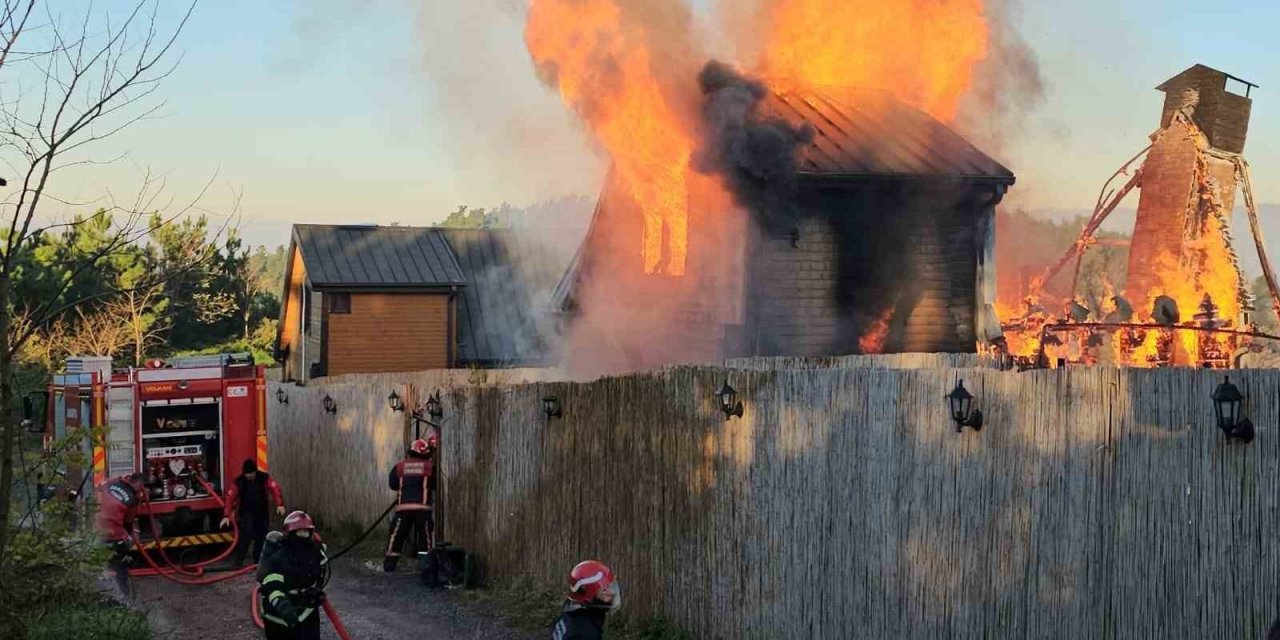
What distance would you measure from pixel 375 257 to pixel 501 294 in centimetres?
358

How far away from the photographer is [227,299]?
4188cm

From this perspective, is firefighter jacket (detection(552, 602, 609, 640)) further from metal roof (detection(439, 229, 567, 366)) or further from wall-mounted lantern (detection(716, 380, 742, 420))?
metal roof (detection(439, 229, 567, 366))

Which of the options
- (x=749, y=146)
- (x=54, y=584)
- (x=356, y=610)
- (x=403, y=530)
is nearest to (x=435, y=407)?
(x=403, y=530)

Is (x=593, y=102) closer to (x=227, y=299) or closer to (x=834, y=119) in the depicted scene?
(x=834, y=119)

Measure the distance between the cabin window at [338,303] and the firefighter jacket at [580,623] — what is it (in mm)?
27029

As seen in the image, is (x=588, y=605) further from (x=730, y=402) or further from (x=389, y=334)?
(x=389, y=334)

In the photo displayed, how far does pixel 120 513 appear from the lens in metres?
14.8

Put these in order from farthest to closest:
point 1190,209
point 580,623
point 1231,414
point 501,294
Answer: point 501,294 < point 1190,209 < point 1231,414 < point 580,623

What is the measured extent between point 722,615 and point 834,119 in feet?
41.8

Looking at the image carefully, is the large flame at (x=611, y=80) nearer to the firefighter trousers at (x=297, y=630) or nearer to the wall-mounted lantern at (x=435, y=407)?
the wall-mounted lantern at (x=435, y=407)

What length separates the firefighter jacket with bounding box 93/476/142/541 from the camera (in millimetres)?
14672

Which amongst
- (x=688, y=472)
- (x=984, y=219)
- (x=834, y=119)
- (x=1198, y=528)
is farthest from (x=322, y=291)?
(x=1198, y=528)

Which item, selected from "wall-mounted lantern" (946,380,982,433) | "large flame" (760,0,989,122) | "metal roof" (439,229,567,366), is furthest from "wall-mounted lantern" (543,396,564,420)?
"metal roof" (439,229,567,366)

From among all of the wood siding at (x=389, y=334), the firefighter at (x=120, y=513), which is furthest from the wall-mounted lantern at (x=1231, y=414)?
the wood siding at (x=389, y=334)
